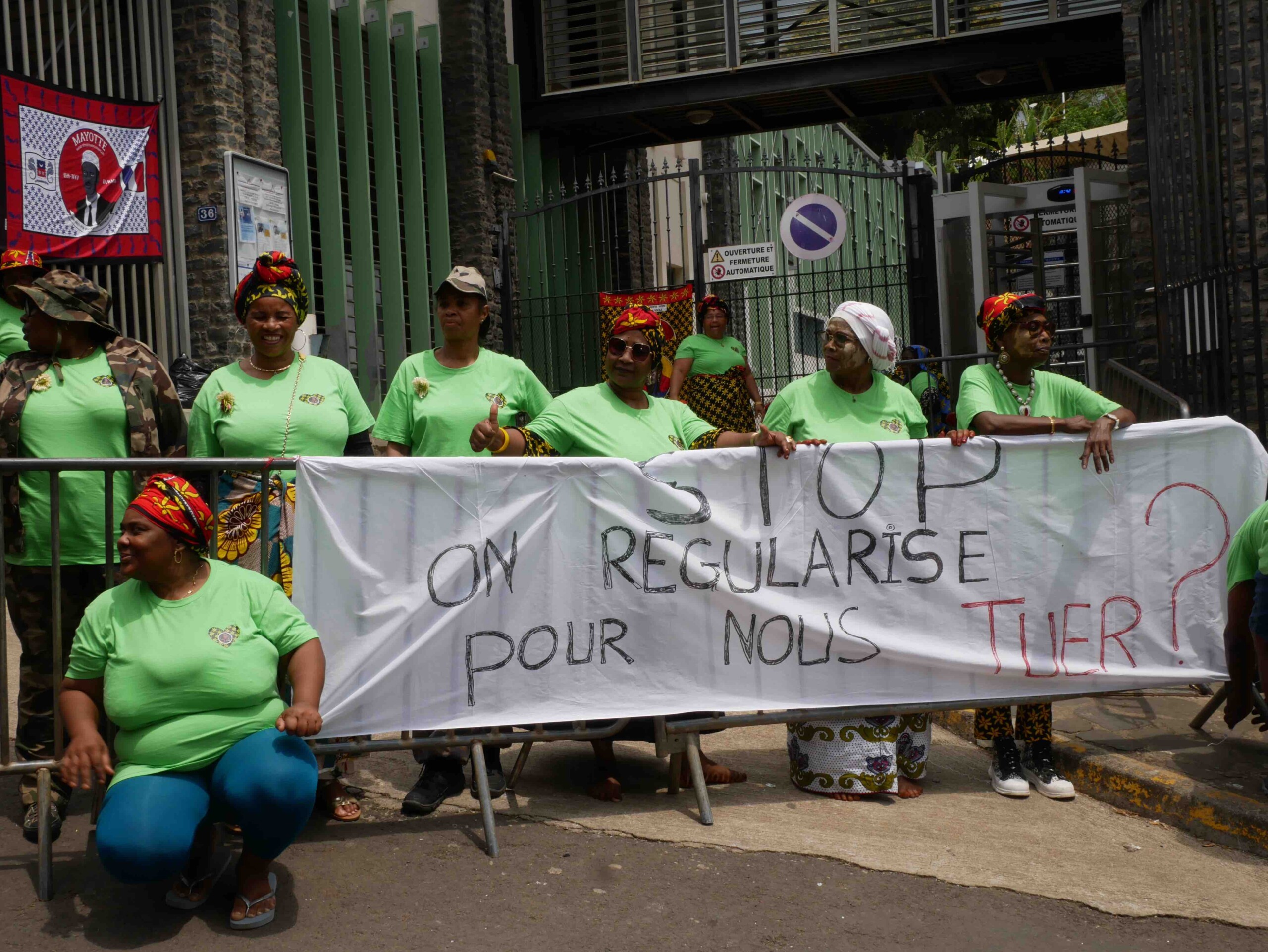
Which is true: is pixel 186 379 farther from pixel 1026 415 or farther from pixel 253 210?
pixel 1026 415

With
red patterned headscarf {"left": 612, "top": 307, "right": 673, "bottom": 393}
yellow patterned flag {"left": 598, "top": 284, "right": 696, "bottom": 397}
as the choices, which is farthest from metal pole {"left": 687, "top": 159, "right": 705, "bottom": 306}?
red patterned headscarf {"left": 612, "top": 307, "right": 673, "bottom": 393}

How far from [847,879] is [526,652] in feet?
4.58

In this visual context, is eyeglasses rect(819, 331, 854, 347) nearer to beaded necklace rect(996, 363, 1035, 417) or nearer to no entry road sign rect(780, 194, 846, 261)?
beaded necklace rect(996, 363, 1035, 417)

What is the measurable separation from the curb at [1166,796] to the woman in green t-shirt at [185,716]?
3.01 meters

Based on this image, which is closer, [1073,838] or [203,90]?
[1073,838]

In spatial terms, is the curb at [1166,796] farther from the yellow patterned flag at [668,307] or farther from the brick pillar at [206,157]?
the yellow patterned flag at [668,307]

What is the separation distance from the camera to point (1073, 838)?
15.1 ft

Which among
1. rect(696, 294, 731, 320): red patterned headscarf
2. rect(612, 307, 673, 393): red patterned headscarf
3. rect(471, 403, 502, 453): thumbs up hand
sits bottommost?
rect(471, 403, 502, 453): thumbs up hand

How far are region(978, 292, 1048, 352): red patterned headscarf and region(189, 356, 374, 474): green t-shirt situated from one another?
2545 mm

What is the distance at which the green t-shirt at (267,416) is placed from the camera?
476 centimetres

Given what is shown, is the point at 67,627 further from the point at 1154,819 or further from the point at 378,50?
the point at 378,50

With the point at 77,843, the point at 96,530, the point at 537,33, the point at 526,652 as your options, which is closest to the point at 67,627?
the point at 96,530

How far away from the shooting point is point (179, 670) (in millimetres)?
3721

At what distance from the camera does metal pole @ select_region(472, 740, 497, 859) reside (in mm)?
4355
